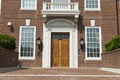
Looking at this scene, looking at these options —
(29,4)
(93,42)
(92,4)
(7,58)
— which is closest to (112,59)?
(93,42)

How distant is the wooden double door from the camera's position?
882 inches

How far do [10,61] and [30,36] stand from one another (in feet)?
17.8

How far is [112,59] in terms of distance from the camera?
16.0m

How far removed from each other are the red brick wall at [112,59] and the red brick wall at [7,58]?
6.63 meters

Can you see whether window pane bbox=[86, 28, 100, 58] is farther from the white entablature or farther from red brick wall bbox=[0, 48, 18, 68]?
red brick wall bbox=[0, 48, 18, 68]

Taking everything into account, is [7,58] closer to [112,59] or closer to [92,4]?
[112,59]

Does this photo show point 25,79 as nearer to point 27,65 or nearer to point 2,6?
point 27,65

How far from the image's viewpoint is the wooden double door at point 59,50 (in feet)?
73.5

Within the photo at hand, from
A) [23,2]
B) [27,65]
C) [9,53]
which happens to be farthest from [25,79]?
[23,2]

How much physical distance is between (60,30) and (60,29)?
9cm

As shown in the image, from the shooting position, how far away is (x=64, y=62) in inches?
884

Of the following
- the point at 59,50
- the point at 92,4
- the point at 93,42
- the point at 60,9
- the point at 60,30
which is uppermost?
the point at 92,4

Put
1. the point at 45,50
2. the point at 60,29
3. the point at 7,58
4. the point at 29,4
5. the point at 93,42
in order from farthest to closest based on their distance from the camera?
the point at 29,4, the point at 60,29, the point at 93,42, the point at 45,50, the point at 7,58

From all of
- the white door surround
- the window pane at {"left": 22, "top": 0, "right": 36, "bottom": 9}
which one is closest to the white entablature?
the white door surround
